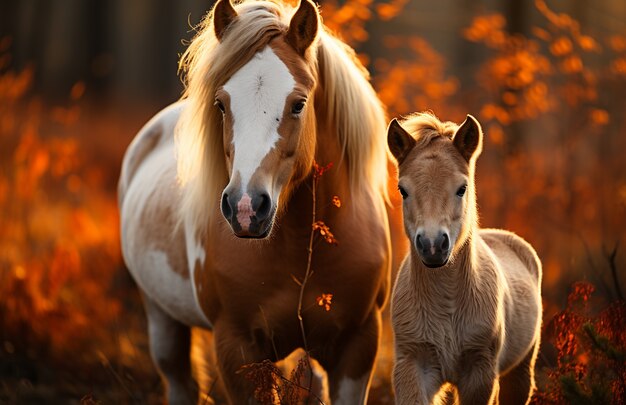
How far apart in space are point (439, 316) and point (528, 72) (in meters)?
3.12

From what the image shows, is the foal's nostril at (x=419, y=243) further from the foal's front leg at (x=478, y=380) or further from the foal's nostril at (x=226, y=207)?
the foal's nostril at (x=226, y=207)

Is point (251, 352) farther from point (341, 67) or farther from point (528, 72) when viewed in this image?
point (528, 72)

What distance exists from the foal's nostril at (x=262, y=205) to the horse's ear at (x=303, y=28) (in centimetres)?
69

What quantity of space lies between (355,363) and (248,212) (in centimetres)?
108

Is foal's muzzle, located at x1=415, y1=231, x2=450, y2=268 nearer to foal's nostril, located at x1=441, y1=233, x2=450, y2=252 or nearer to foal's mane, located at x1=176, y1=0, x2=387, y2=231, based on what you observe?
foal's nostril, located at x1=441, y1=233, x2=450, y2=252

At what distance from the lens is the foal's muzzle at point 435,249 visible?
2701mm

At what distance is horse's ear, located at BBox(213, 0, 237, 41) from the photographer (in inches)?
131

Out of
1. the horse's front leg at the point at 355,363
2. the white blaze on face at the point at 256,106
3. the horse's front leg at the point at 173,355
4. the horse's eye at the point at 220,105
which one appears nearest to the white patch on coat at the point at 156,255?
the horse's front leg at the point at 173,355

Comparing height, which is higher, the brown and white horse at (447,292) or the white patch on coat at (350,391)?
the brown and white horse at (447,292)

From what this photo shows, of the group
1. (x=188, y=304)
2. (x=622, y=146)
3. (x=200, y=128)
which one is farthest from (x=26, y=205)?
(x=622, y=146)

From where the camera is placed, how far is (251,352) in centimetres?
353

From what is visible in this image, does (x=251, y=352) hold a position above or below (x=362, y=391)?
above

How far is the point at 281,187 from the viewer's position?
10.3ft

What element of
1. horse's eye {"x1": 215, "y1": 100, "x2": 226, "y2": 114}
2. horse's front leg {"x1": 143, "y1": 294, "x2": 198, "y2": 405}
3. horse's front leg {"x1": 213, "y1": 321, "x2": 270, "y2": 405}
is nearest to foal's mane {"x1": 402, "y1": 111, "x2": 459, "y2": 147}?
horse's eye {"x1": 215, "y1": 100, "x2": 226, "y2": 114}
